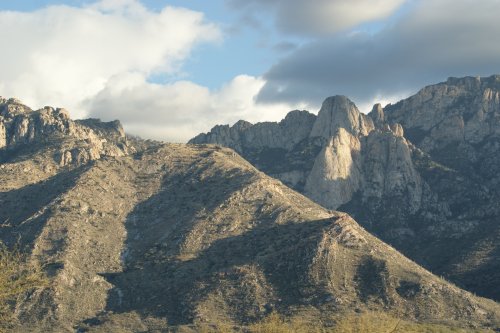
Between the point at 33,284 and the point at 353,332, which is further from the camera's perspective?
the point at 353,332

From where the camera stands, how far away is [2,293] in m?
75.6

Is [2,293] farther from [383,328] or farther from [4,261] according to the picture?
[383,328]

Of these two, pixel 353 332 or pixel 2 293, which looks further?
pixel 353 332

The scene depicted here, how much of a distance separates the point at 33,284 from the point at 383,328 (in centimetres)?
12258

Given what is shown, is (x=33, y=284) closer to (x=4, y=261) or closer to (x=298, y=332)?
(x=4, y=261)

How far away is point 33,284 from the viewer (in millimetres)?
77250

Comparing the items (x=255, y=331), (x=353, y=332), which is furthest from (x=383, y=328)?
(x=255, y=331)

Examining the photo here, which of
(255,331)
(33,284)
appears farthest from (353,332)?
(33,284)

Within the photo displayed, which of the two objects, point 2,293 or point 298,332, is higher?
point 2,293

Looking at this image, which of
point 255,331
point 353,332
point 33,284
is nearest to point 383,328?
point 353,332

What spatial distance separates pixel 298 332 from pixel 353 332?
15407 mm

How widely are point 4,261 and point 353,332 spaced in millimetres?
127846

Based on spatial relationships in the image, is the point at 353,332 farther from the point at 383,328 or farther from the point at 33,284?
the point at 33,284

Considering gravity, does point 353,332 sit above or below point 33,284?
below
